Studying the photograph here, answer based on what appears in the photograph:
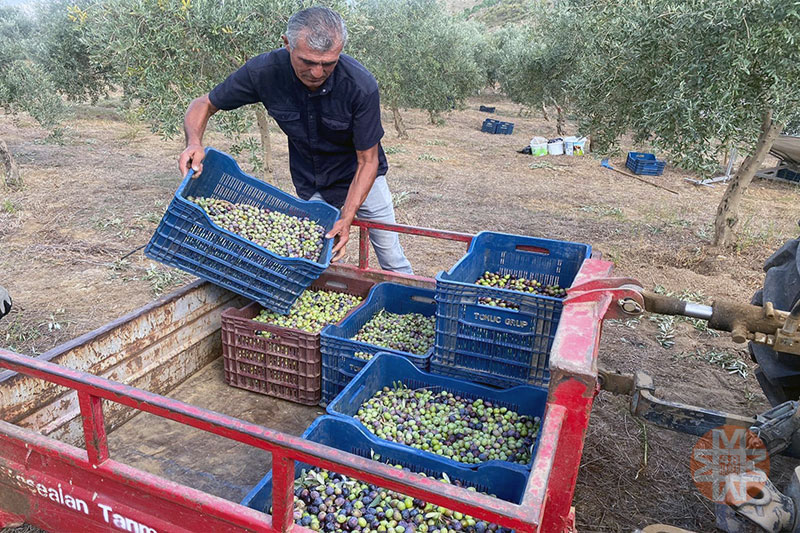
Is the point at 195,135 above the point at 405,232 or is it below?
above

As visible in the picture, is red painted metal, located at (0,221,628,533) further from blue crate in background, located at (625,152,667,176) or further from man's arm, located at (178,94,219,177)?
blue crate in background, located at (625,152,667,176)

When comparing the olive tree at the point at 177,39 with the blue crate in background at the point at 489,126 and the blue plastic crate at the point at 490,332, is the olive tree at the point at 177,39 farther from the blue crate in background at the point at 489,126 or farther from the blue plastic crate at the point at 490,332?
the blue crate in background at the point at 489,126

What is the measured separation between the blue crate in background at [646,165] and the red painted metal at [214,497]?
13034 millimetres

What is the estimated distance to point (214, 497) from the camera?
6.43ft

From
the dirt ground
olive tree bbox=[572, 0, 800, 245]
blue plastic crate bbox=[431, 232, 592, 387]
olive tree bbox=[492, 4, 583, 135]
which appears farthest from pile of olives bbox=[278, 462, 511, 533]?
olive tree bbox=[492, 4, 583, 135]

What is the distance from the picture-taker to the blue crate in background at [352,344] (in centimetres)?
360

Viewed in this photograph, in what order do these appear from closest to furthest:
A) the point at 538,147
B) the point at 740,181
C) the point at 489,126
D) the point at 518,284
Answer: the point at 518,284
the point at 740,181
the point at 538,147
the point at 489,126

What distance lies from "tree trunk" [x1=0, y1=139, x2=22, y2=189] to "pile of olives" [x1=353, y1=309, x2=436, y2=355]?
9342 millimetres

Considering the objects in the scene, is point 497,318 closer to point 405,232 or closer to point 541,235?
point 405,232

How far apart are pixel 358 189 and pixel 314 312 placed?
0.98 metres

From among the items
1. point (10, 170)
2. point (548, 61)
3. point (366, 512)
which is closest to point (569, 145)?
point (548, 61)

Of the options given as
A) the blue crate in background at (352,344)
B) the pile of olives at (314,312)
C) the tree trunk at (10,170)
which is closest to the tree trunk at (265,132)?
the tree trunk at (10,170)

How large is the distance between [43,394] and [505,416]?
2462 mm

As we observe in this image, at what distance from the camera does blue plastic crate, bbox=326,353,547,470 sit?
3111 millimetres
